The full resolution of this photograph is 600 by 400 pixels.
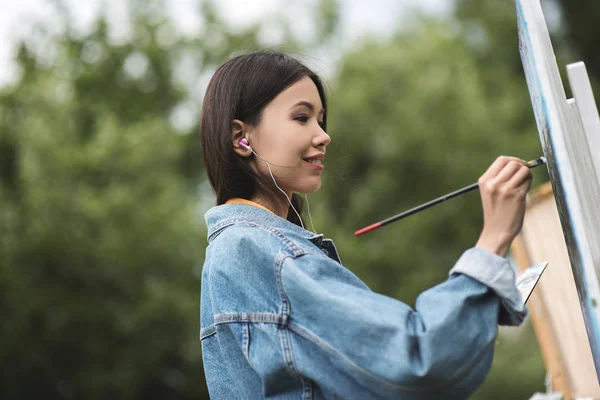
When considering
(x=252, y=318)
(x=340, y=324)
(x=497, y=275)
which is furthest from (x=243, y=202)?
(x=497, y=275)

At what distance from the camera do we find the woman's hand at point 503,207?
117 cm

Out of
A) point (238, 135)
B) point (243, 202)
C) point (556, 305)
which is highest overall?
point (238, 135)

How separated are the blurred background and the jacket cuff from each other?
7.14 meters

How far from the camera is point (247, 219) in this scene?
4.75ft

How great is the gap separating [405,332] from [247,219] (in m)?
0.47

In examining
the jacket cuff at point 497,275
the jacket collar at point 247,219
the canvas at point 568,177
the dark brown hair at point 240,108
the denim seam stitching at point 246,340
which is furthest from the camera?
the dark brown hair at point 240,108

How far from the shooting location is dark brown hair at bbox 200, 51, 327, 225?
5.08 feet

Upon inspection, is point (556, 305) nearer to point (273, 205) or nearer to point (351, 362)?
point (273, 205)

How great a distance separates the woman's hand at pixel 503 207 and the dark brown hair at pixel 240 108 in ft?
1.76

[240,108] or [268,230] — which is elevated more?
[240,108]

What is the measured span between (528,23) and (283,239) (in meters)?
0.54

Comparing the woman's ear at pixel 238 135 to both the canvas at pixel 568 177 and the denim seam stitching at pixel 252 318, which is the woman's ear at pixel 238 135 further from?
the canvas at pixel 568 177

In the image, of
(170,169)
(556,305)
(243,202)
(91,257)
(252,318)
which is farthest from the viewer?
(170,169)

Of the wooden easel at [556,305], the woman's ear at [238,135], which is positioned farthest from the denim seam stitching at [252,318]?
the wooden easel at [556,305]
